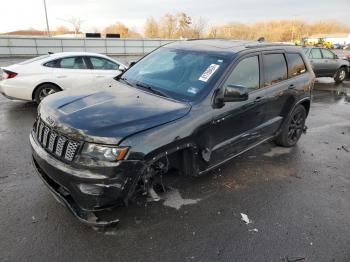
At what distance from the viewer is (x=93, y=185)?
2.70 m

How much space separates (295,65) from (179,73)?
95.3 inches

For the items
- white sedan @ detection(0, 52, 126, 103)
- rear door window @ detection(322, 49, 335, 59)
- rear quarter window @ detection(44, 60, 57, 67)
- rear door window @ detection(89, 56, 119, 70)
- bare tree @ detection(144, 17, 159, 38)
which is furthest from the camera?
bare tree @ detection(144, 17, 159, 38)

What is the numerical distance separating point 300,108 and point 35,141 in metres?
4.47

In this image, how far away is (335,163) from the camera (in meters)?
5.09

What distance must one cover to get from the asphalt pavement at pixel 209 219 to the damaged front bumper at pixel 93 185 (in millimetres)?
376

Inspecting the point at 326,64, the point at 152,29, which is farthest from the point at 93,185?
the point at 152,29

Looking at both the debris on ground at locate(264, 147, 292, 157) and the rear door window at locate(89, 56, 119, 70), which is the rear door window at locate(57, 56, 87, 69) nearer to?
the rear door window at locate(89, 56, 119, 70)

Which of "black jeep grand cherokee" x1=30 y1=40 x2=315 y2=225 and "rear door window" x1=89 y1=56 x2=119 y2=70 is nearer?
"black jeep grand cherokee" x1=30 y1=40 x2=315 y2=225

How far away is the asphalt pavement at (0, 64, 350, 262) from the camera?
112 inches

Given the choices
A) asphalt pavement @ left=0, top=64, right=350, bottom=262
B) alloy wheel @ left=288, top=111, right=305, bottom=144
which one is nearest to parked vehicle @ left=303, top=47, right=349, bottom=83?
alloy wheel @ left=288, top=111, right=305, bottom=144

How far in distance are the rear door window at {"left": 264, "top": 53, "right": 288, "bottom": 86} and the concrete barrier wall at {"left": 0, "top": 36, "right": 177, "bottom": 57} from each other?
77.1ft

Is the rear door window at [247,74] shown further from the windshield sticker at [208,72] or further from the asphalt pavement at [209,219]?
the asphalt pavement at [209,219]

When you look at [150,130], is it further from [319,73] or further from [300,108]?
[319,73]

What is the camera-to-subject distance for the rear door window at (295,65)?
5012 mm
